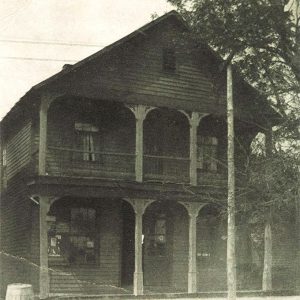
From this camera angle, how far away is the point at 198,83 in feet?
72.5

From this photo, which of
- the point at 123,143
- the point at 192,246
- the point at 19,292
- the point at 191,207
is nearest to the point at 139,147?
the point at 123,143

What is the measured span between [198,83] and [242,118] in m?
2.11

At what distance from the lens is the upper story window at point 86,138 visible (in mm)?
20844

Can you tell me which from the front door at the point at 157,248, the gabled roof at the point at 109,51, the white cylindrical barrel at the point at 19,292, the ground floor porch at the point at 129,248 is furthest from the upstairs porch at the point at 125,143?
the white cylindrical barrel at the point at 19,292

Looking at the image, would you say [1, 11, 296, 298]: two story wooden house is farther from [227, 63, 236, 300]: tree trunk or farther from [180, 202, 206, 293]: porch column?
[227, 63, 236, 300]: tree trunk

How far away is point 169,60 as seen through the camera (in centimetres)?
2188

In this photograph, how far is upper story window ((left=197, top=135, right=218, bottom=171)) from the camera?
2334 centimetres

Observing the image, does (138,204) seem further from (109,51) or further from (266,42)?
(266,42)

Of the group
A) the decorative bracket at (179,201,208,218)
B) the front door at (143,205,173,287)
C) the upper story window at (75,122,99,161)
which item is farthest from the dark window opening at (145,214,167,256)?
the upper story window at (75,122,99,161)

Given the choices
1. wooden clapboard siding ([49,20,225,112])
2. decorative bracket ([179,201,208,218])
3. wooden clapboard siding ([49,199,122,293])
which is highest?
wooden clapboard siding ([49,20,225,112])

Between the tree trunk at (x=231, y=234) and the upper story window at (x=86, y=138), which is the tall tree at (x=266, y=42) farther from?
the upper story window at (x=86, y=138)

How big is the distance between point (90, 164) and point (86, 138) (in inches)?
37.9

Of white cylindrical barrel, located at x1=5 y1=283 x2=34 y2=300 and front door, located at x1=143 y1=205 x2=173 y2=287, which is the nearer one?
white cylindrical barrel, located at x1=5 y1=283 x2=34 y2=300

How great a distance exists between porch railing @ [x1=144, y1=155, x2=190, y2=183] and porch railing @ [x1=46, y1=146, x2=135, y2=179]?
30.8 inches
